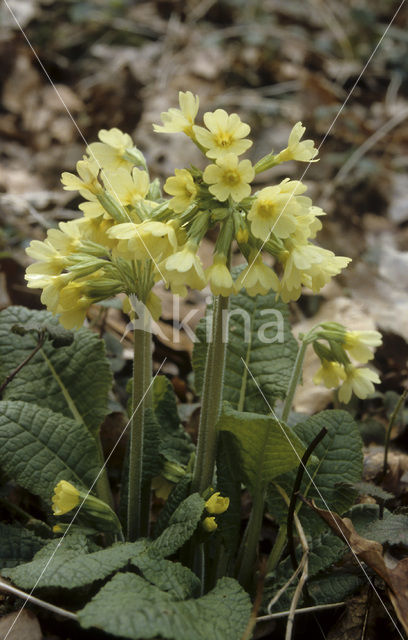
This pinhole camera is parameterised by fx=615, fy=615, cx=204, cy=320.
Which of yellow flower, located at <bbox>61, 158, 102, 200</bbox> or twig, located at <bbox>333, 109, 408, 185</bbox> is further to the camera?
twig, located at <bbox>333, 109, 408, 185</bbox>

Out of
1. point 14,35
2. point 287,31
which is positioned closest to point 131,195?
point 14,35

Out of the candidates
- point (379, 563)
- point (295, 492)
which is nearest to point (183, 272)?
point (295, 492)

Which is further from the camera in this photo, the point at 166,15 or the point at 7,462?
the point at 166,15

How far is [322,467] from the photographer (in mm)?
1941

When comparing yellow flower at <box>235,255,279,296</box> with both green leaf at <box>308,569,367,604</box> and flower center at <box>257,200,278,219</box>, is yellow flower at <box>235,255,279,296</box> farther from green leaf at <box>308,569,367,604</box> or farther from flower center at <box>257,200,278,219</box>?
green leaf at <box>308,569,367,604</box>

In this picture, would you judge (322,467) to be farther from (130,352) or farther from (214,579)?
(130,352)

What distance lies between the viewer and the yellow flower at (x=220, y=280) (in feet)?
5.02

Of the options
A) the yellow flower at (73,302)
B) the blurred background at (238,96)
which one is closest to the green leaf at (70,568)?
the yellow flower at (73,302)

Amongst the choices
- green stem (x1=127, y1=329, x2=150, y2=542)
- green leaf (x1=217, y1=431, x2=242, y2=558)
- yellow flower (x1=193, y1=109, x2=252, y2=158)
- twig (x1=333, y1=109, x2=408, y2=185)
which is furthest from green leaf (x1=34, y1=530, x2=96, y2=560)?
twig (x1=333, y1=109, x2=408, y2=185)

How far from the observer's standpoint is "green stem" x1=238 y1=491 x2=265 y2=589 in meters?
1.94

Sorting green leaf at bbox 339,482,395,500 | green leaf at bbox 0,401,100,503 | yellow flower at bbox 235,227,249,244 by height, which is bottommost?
green leaf at bbox 339,482,395,500

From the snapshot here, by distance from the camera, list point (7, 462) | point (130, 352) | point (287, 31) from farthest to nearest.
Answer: point (287, 31), point (130, 352), point (7, 462)

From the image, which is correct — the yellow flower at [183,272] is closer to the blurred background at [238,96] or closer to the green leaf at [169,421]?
the green leaf at [169,421]

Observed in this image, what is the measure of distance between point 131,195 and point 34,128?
13.3 ft
